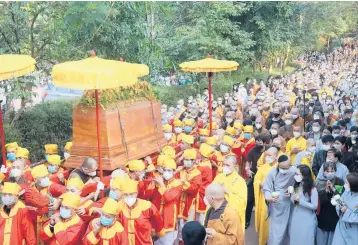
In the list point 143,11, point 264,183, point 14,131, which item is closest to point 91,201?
point 264,183

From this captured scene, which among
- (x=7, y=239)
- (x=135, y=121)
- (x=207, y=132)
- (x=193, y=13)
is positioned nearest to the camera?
(x=7, y=239)

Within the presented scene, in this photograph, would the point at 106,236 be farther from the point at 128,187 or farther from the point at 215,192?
the point at 215,192

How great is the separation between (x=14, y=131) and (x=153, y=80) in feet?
Result: 22.6

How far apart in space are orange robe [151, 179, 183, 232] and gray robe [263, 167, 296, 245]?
53.2 inches

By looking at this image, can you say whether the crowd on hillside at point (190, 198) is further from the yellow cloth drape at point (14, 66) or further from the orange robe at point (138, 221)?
the yellow cloth drape at point (14, 66)

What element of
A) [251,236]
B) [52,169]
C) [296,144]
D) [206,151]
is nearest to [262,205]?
[251,236]

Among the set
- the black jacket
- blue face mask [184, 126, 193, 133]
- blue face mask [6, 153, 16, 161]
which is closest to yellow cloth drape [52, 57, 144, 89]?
blue face mask [6, 153, 16, 161]

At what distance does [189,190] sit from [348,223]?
2447 mm

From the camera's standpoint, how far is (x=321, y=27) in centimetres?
3394

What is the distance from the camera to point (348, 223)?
5926 mm

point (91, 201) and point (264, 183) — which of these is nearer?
A: point (91, 201)

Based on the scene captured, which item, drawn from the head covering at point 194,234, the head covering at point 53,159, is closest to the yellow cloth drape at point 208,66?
the head covering at point 53,159

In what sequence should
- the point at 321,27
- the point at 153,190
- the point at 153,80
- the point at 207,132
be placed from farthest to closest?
the point at 321,27 < the point at 153,80 < the point at 207,132 < the point at 153,190

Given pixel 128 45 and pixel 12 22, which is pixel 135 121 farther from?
pixel 128 45
